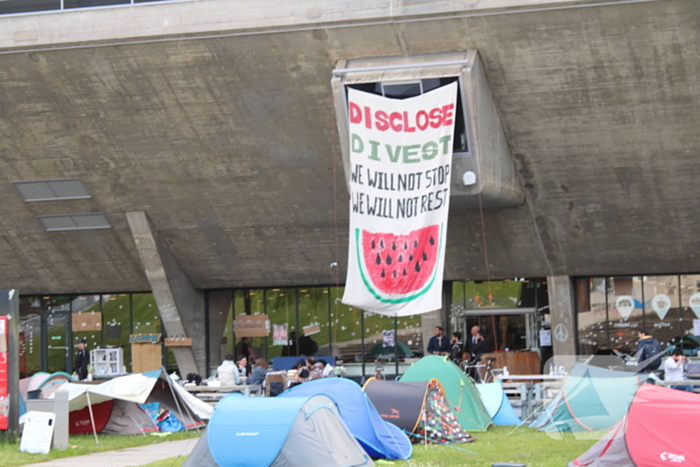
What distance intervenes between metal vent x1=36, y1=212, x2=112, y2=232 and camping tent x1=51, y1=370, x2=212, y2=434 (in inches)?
335

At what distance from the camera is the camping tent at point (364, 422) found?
1129 cm

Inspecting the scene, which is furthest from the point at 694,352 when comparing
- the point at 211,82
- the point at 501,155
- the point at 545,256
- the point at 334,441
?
the point at 334,441

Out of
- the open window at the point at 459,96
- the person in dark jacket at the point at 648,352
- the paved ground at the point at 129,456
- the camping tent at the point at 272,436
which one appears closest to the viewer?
the camping tent at the point at 272,436

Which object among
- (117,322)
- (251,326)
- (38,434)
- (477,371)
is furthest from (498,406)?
(117,322)

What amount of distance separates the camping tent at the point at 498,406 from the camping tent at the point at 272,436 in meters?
5.85

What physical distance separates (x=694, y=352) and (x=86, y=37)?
15.7m

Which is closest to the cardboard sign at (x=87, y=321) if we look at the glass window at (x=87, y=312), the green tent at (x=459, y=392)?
the glass window at (x=87, y=312)

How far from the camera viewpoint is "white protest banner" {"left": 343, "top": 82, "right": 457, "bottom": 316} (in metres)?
15.0

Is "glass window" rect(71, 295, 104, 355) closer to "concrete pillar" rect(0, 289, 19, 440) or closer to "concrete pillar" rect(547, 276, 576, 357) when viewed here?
"concrete pillar" rect(547, 276, 576, 357)

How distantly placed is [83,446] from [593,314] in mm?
13854

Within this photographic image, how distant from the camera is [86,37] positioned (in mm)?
17500

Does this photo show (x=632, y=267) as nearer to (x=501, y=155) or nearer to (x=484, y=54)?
(x=501, y=155)

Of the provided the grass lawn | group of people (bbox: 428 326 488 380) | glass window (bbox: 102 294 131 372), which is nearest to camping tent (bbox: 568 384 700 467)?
the grass lawn

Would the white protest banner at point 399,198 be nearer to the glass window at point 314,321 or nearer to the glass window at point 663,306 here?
the glass window at point 663,306
